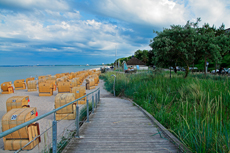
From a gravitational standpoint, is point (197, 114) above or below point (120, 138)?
above

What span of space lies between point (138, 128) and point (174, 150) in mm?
1240

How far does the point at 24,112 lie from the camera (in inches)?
183

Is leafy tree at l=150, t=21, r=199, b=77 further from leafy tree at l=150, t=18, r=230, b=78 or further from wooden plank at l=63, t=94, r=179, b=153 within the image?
wooden plank at l=63, t=94, r=179, b=153

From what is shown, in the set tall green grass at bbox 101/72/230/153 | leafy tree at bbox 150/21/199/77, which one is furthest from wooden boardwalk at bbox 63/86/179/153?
leafy tree at bbox 150/21/199/77

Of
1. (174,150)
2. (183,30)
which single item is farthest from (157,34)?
(174,150)

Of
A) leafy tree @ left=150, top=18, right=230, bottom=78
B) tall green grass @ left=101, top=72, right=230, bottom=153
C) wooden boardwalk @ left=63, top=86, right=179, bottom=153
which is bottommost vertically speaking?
wooden boardwalk @ left=63, top=86, right=179, bottom=153

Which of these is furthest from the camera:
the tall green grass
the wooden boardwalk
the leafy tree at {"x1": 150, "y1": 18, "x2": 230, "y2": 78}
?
the leafy tree at {"x1": 150, "y1": 18, "x2": 230, "y2": 78}

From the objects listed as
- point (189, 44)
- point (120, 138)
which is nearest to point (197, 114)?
point (120, 138)

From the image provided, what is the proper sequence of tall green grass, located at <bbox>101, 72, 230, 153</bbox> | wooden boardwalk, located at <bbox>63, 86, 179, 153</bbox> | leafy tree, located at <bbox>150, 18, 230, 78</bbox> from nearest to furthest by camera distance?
1. tall green grass, located at <bbox>101, 72, 230, 153</bbox>
2. wooden boardwalk, located at <bbox>63, 86, 179, 153</bbox>
3. leafy tree, located at <bbox>150, 18, 230, 78</bbox>

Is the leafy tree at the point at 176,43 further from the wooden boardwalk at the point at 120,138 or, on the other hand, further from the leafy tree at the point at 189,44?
the wooden boardwalk at the point at 120,138

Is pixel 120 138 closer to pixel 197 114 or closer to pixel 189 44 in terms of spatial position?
pixel 197 114

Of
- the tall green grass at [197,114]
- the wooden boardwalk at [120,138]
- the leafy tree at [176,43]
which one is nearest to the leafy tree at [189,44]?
the leafy tree at [176,43]

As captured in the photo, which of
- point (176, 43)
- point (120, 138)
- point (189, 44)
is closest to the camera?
point (120, 138)

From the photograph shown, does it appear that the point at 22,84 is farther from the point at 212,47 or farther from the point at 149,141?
the point at 212,47
